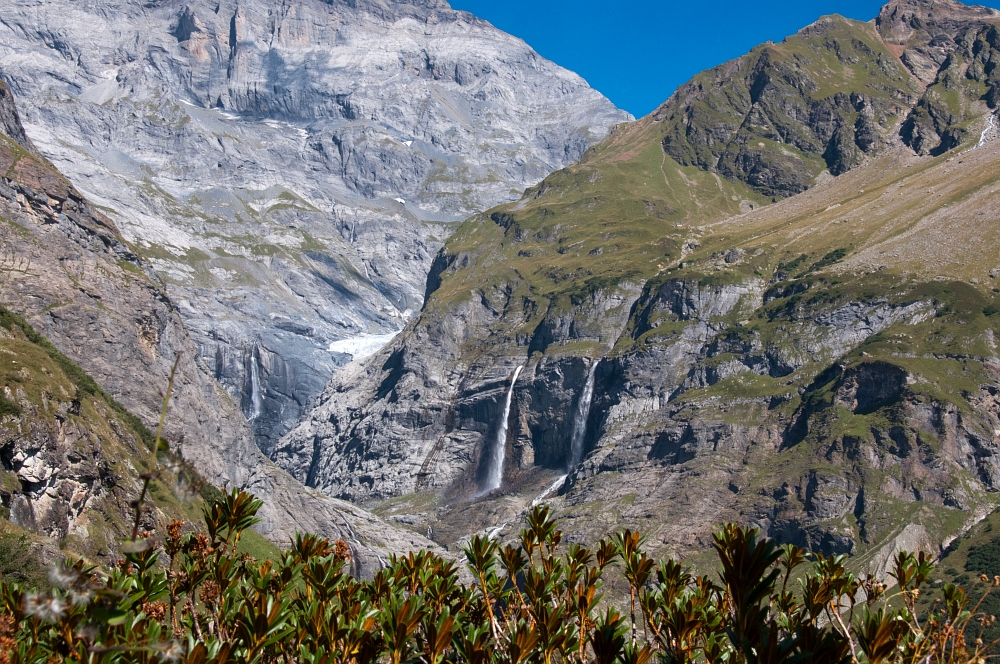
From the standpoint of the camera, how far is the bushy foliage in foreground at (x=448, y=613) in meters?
16.3

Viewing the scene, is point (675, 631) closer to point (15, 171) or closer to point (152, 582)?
point (152, 582)

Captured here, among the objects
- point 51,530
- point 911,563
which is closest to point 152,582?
point 911,563

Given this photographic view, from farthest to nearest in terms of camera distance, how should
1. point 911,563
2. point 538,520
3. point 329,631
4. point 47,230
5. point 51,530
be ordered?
1. point 47,230
2. point 51,530
3. point 538,520
4. point 911,563
5. point 329,631

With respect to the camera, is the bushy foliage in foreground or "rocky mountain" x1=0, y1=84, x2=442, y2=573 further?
"rocky mountain" x1=0, y1=84, x2=442, y2=573

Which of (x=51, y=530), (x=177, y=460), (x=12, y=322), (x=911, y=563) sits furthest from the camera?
(x=12, y=322)

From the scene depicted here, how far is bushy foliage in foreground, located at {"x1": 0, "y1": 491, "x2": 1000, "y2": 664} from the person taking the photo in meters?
16.3

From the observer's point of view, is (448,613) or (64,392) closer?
(448,613)

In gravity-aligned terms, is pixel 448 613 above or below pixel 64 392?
below

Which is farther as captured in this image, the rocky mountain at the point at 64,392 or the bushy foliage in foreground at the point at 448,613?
the rocky mountain at the point at 64,392

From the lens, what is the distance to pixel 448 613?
24250mm

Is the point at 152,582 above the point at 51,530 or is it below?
above

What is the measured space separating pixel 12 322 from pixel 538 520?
443ft

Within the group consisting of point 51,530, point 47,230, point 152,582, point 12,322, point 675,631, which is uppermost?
point 47,230

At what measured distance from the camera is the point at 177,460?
15.6m
